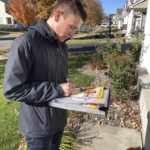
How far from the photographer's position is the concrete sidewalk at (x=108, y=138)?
12.9 feet

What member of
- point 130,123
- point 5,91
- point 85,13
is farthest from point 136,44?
point 5,91

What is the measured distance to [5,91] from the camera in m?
2.02

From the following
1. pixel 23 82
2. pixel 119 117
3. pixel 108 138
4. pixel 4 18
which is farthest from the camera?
pixel 4 18

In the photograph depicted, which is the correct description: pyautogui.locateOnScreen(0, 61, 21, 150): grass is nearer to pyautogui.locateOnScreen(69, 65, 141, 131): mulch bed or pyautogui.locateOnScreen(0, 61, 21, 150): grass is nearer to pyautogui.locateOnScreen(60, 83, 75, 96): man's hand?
pyautogui.locateOnScreen(69, 65, 141, 131): mulch bed

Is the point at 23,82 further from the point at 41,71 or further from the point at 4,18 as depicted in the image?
the point at 4,18

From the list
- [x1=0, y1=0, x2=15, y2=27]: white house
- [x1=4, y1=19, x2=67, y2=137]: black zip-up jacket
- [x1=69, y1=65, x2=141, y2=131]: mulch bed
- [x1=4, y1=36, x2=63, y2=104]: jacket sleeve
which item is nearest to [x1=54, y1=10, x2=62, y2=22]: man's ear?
[x1=4, y1=19, x2=67, y2=137]: black zip-up jacket

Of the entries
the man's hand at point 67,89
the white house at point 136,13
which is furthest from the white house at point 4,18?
the man's hand at point 67,89

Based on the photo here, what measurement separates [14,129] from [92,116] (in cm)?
156

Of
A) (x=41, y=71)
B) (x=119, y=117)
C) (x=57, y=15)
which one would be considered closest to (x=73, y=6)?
(x=57, y=15)

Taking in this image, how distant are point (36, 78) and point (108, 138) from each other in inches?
96.8

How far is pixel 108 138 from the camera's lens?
4.17m

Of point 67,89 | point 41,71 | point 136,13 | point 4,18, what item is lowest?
point 67,89

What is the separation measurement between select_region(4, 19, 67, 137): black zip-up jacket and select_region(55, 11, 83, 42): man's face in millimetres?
72

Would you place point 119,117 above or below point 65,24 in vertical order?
below
